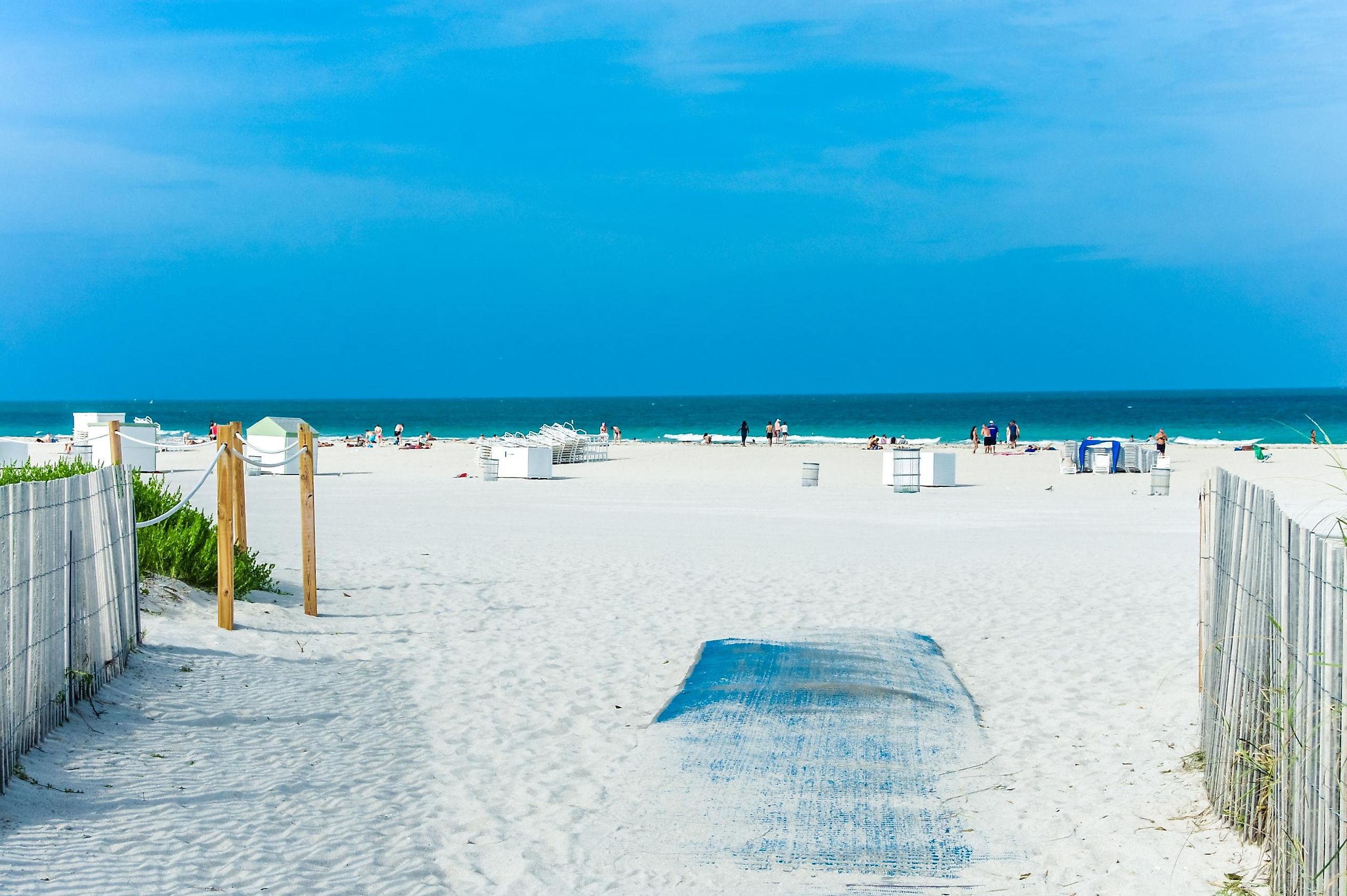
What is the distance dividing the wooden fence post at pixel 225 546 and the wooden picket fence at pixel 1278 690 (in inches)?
239

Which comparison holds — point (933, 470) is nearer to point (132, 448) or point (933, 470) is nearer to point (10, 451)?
point (132, 448)

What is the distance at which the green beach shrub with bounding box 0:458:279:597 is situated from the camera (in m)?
8.95

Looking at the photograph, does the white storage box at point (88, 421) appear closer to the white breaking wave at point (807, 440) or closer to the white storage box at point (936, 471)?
the white storage box at point (936, 471)

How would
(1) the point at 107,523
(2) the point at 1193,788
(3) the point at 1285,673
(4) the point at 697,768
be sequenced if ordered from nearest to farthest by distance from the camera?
(3) the point at 1285,673
(2) the point at 1193,788
(4) the point at 697,768
(1) the point at 107,523

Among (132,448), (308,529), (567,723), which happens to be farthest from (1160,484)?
(132,448)

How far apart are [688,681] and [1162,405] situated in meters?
138

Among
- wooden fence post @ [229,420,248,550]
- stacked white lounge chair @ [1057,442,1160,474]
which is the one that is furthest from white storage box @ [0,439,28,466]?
stacked white lounge chair @ [1057,442,1160,474]

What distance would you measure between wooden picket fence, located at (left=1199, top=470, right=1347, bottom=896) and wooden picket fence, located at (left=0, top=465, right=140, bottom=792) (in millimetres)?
4544

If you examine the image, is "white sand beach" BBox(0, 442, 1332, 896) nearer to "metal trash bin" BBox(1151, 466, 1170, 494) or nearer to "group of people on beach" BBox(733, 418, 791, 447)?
"metal trash bin" BBox(1151, 466, 1170, 494)

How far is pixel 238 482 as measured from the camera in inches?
357

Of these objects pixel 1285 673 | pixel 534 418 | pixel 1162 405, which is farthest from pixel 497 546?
pixel 1162 405

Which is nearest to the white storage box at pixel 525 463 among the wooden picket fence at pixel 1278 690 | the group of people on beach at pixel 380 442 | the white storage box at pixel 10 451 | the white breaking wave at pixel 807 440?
the white storage box at pixel 10 451

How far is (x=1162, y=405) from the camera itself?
5221 inches

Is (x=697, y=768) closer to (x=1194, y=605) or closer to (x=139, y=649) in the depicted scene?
(x=139, y=649)
